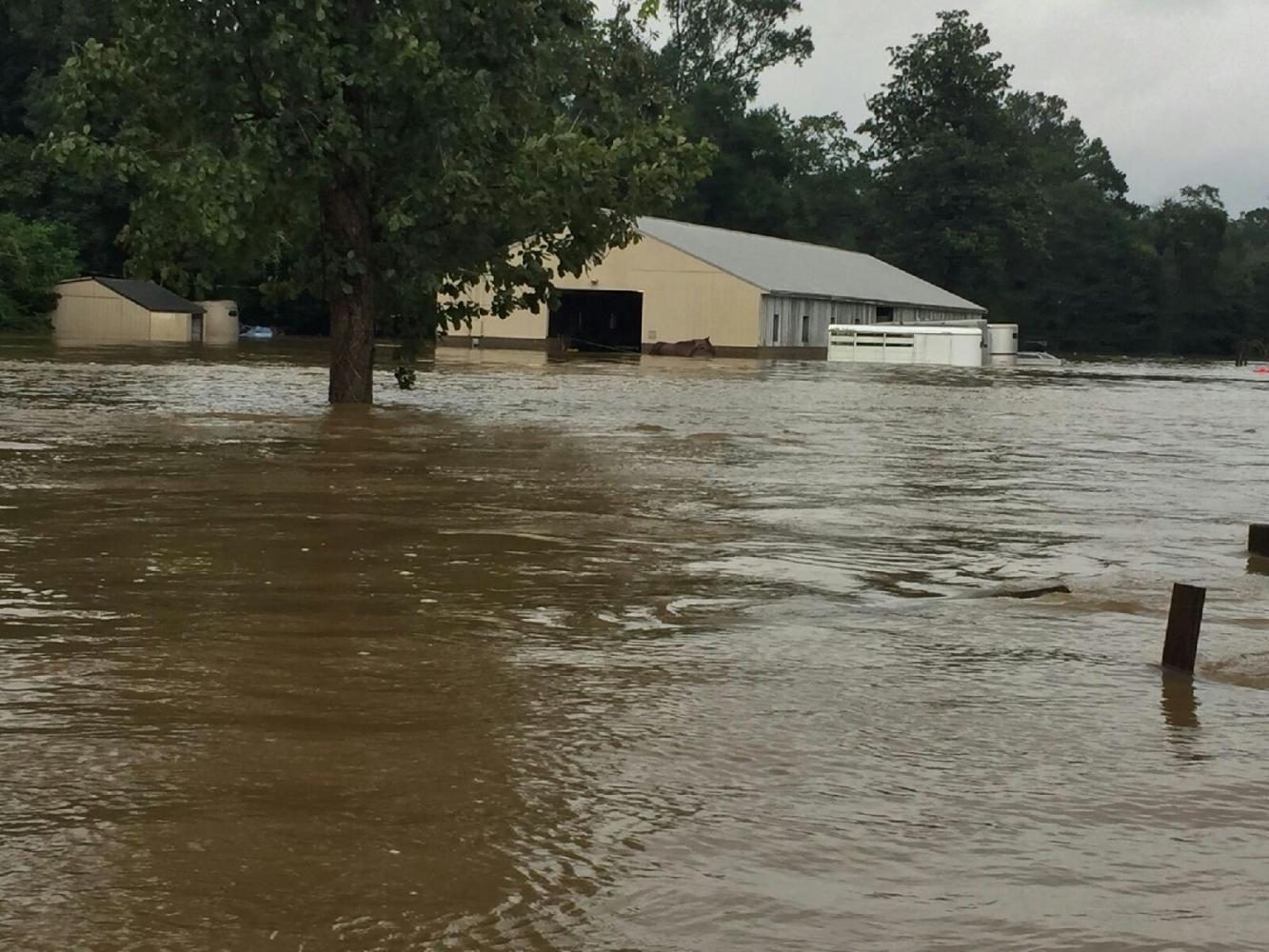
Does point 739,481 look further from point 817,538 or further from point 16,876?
point 16,876

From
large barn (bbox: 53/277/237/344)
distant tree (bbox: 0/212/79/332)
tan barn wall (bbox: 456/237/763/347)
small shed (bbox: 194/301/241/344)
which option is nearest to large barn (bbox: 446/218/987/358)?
tan barn wall (bbox: 456/237/763/347)

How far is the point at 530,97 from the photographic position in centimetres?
2509

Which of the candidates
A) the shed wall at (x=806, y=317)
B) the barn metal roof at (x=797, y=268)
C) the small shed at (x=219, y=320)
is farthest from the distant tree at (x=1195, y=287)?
the small shed at (x=219, y=320)

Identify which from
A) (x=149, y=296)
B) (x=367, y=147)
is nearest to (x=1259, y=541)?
(x=367, y=147)

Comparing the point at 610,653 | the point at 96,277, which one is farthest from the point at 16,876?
the point at 96,277

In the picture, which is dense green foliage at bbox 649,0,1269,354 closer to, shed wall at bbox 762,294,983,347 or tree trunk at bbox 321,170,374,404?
shed wall at bbox 762,294,983,347

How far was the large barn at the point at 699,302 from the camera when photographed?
6681cm

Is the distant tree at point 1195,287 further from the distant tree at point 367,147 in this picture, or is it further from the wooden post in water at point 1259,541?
the wooden post in water at point 1259,541

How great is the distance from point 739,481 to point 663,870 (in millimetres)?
11818

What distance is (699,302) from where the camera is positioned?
221ft

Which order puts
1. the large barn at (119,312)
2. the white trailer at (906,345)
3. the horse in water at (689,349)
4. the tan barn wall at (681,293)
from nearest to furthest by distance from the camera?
the horse in water at (689,349)
the white trailer at (906,345)
the tan barn wall at (681,293)
the large barn at (119,312)

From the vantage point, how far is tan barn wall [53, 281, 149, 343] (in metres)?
72.3

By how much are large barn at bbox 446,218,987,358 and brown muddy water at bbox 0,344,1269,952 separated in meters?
49.4

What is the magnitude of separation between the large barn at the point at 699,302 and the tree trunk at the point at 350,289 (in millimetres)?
35966
